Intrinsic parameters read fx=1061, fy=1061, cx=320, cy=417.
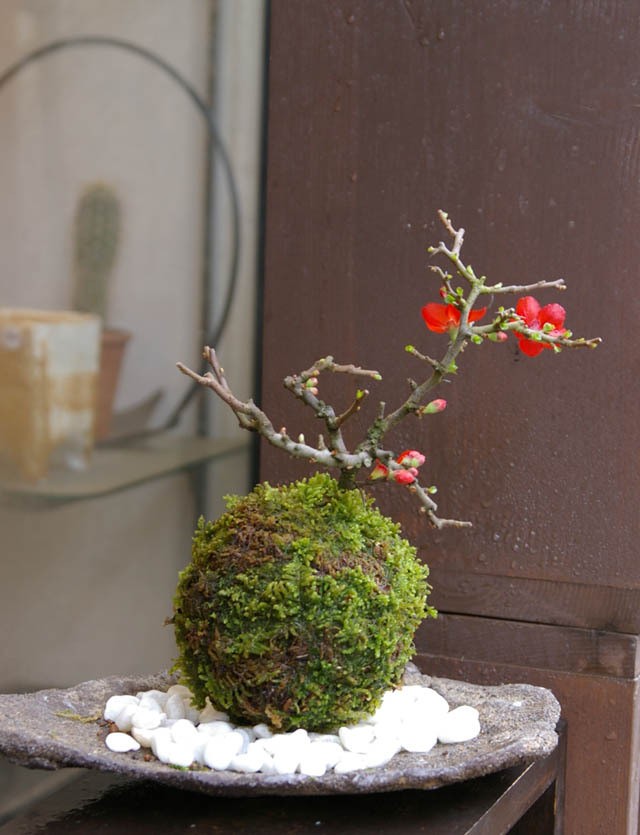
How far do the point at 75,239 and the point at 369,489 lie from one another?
0.51m

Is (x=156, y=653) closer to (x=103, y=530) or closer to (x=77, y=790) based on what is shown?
(x=103, y=530)

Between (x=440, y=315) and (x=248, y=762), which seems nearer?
(x=248, y=762)

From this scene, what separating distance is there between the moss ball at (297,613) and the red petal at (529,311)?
0.77 ft

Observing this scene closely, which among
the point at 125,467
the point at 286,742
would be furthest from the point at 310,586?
the point at 125,467

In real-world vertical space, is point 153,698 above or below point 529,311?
below

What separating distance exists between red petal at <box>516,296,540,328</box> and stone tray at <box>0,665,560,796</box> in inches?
14.9

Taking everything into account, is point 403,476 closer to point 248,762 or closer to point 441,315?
point 441,315

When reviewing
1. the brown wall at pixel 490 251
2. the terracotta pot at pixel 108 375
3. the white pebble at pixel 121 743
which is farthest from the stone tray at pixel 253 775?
the terracotta pot at pixel 108 375

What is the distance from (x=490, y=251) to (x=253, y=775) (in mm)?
659

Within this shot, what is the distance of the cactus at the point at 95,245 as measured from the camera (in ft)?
4.60

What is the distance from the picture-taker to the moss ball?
91cm

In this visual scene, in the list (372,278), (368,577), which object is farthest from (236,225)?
(368,577)

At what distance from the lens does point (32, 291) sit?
1343 millimetres

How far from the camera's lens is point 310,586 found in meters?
0.90
